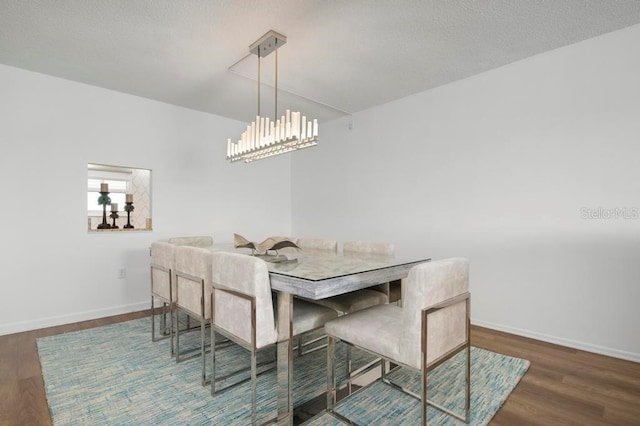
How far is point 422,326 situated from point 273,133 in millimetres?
1668

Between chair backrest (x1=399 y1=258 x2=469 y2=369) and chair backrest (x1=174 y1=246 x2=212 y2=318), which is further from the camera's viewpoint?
chair backrest (x1=174 y1=246 x2=212 y2=318)

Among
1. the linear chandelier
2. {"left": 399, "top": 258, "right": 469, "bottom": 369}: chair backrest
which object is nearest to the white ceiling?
the linear chandelier

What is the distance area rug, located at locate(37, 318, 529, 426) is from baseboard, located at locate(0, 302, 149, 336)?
0.63 m

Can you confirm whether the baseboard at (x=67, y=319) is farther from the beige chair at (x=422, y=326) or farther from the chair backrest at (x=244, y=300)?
the beige chair at (x=422, y=326)

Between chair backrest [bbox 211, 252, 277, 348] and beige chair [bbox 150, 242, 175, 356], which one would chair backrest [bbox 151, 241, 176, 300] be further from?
chair backrest [bbox 211, 252, 277, 348]

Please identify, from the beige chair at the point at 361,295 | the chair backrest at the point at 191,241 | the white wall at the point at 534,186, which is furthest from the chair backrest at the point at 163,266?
the white wall at the point at 534,186

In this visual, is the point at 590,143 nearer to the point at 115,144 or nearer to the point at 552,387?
the point at 552,387

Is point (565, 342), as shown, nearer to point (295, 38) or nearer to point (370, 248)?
point (370, 248)

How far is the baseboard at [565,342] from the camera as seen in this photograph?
245 cm

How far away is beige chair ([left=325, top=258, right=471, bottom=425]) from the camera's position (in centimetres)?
141

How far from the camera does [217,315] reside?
6.43 feet

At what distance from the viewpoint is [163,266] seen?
107 inches

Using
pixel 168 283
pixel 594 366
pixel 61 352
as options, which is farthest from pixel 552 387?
pixel 61 352

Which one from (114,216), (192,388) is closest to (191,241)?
(114,216)
